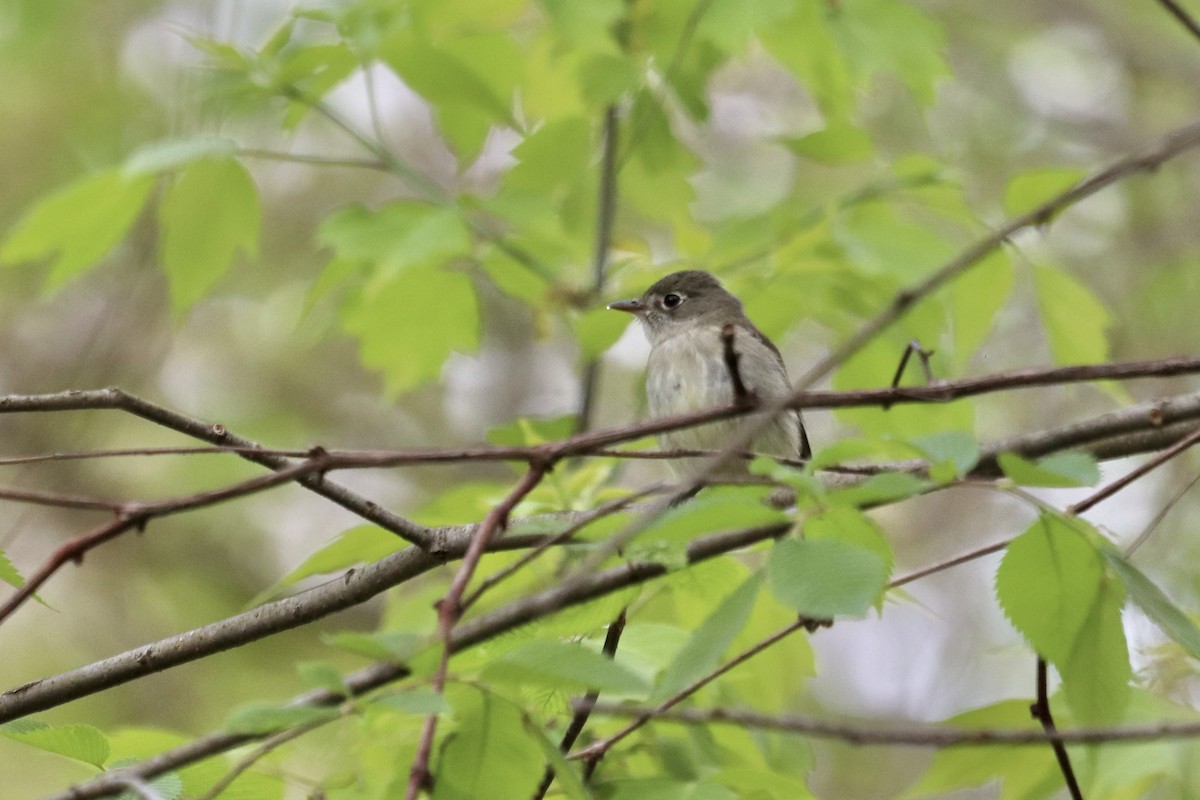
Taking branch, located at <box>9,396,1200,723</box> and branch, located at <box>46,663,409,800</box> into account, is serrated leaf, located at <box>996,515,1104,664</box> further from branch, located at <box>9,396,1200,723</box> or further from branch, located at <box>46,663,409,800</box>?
branch, located at <box>46,663,409,800</box>

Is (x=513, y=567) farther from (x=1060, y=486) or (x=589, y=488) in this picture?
(x=589, y=488)

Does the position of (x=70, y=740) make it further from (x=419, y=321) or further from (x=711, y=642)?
(x=419, y=321)

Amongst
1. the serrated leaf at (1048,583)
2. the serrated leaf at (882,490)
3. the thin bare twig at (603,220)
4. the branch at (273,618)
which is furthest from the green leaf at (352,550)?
the thin bare twig at (603,220)

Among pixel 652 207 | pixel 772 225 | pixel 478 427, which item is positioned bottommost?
pixel 772 225

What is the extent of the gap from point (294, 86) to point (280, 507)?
5.21 metres

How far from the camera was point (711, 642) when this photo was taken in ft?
5.13

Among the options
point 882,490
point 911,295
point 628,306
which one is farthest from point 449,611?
point 628,306

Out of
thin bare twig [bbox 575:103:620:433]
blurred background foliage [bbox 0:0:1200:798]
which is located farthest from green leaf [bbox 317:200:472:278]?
thin bare twig [bbox 575:103:620:433]

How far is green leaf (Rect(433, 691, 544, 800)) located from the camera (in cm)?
174

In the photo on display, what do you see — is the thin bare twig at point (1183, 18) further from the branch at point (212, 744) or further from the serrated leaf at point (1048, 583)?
the branch at point (212, 744)

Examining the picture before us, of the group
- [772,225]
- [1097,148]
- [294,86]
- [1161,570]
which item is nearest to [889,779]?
[1161,570]

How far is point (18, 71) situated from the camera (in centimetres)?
666

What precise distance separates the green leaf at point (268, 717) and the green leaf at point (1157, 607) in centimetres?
116

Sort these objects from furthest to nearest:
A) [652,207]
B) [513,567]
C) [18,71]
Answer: [18,71] < [652,207] < [513,567]
